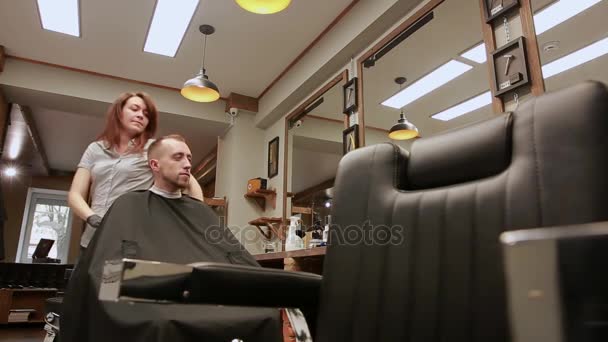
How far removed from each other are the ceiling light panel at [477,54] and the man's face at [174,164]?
176cm

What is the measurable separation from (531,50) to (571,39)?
19 centimetres

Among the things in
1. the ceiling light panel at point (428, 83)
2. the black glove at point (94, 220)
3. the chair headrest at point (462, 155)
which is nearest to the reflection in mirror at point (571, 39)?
the ceiling light panel at point (428, 83)

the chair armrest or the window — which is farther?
the window

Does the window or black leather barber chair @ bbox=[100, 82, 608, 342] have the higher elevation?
the window

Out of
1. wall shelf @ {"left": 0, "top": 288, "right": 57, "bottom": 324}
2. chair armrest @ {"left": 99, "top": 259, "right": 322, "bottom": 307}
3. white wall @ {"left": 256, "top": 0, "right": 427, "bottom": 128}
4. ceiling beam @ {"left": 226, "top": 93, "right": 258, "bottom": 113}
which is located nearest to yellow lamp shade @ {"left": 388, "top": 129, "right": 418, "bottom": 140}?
white wall @ {"left": 256, "top": 0, "right": 427, "bottom": 128}

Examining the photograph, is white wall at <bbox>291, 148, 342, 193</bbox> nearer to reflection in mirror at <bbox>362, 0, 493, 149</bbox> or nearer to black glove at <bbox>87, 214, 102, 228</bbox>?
reflection in mirror at <bbox>362, 0, 493, 149</bbox>

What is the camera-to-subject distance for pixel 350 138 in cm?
347

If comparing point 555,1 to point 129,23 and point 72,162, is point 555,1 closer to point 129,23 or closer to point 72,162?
point 129,23

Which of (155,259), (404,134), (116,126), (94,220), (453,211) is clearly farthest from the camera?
(404,134)

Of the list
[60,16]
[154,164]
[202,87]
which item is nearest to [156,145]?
[154,164]

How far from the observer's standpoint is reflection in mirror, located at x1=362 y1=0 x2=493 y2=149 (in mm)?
2440

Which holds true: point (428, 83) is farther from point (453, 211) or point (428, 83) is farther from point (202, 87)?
point (453, 211)

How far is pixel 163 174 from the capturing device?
1694 mm

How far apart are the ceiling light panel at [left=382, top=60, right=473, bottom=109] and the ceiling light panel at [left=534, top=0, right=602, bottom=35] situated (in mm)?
483
